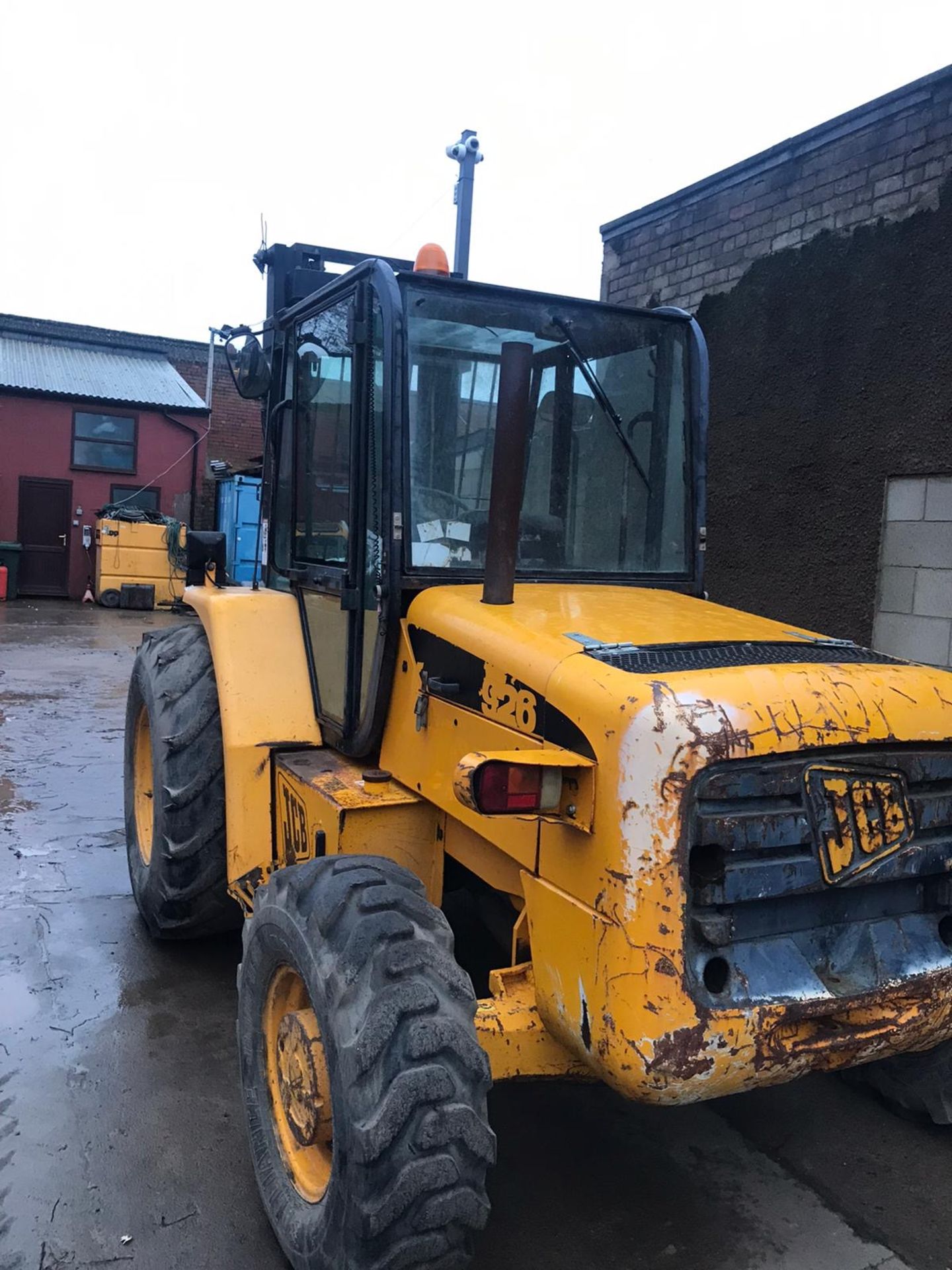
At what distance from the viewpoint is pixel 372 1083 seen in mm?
2199

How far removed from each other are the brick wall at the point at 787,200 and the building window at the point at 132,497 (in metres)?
16.7

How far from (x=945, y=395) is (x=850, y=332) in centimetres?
92

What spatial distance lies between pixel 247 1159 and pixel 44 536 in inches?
860

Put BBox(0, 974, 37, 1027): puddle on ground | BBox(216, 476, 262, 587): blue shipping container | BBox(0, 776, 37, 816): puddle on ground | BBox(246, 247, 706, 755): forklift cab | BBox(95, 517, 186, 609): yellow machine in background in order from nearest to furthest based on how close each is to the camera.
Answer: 1. BBox(246, 247, 706, 755): forklift cab
2. BBox(0, 974, 37, 1027): puddle on ground
3. BBox(0, 776, 37, 816): puddle on ground
4. BBox(95, 517, 186, 609): yellow machine in background
5. BBox(216, 476, 262, 587): blue shipping container

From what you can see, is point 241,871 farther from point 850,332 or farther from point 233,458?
point 233,458

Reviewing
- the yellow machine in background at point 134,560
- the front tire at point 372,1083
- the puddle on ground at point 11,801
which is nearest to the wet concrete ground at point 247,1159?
the front tire at point 372,1083

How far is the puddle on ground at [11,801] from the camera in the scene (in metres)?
6.38

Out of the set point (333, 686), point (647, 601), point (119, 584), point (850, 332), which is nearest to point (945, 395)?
point (850, 332)

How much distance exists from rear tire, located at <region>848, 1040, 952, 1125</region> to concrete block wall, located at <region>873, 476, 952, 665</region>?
3.22m

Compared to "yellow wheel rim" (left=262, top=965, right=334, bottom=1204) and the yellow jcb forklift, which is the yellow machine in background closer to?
the yellow jcb forklift

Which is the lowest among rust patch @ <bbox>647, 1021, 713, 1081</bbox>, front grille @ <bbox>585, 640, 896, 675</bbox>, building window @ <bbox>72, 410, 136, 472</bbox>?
rust patch @ <bbox>647, 1021, 713, 1081</bbox>

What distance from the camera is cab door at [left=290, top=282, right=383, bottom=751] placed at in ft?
10.4

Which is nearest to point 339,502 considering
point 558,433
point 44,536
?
point 558,433

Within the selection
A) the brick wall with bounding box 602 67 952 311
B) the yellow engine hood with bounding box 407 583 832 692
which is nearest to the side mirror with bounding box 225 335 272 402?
the yellow engine hood with bounding box 407 583 832 692
